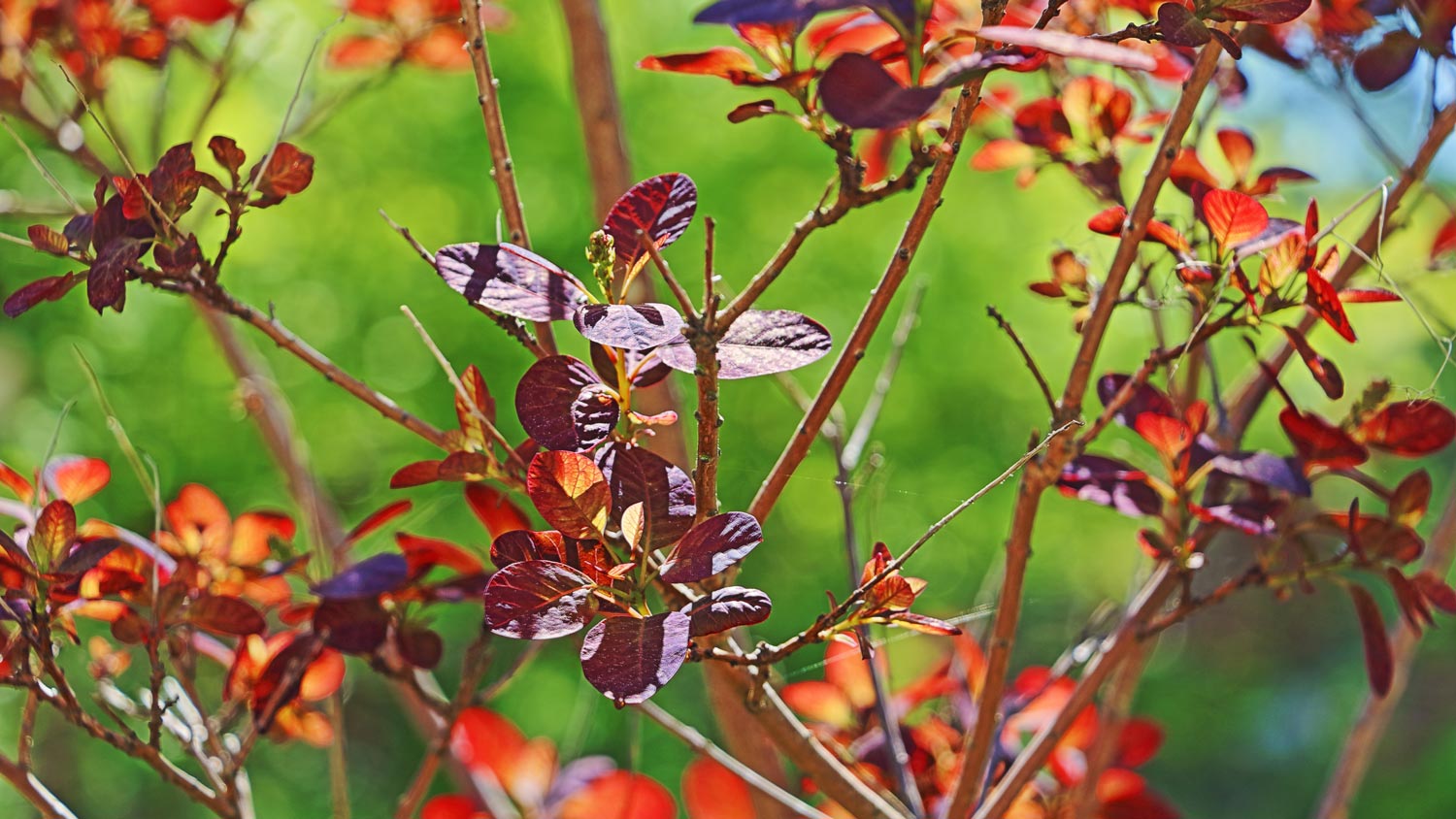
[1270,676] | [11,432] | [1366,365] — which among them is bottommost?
[1270,676]

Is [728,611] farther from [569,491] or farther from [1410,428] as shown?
[1410,428]

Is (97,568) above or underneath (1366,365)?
above

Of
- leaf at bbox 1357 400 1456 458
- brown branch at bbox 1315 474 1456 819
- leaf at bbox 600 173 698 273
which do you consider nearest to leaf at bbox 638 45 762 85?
leaf at bbox 600 173 698 273

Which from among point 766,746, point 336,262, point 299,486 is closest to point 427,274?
point 336,262

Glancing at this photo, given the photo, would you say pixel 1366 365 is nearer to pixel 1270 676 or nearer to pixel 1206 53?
pixel 1270 676

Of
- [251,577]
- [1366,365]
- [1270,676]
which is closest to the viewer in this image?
[251,577]

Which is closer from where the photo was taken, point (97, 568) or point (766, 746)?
point (97, 568)

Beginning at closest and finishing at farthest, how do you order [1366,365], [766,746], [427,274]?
[766,746]
[427,274]
[1366,365]
